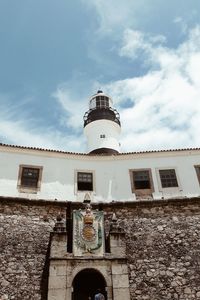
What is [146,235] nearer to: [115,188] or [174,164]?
[115,188]

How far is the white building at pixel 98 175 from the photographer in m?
14.9

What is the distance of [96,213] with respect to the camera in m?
12.3

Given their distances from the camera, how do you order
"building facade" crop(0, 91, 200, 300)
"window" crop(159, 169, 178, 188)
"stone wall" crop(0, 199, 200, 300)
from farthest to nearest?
"window" crop(159, 169, 178, 188) < "stone wall" crop(0, 199, 200, 300) < "building facade" crop(0, 91, 200, 300)

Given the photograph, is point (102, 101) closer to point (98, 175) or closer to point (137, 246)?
point (98, 175)

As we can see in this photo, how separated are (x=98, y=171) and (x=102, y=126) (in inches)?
331

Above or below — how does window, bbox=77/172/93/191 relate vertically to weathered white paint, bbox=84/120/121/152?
below

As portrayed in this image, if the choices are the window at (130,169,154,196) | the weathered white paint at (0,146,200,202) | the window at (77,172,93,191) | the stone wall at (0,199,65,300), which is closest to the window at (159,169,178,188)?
the weathered white paint at (0,146,200,202)

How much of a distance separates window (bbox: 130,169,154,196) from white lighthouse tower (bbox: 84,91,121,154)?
248 inches

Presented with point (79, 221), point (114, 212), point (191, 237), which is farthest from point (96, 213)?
point (191, 237)

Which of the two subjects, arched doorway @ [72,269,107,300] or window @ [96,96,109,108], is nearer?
arched doorway @ [72,269,107,300]

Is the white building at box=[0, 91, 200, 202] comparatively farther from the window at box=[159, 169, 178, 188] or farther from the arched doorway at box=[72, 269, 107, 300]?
the arched doorway at box=[72, 269, 107, 300]

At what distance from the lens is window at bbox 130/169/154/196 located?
50.3 feet

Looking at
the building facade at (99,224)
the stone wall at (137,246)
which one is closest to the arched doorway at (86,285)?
the building facade at (99,224)

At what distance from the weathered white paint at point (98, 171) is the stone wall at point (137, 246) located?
885 mm
